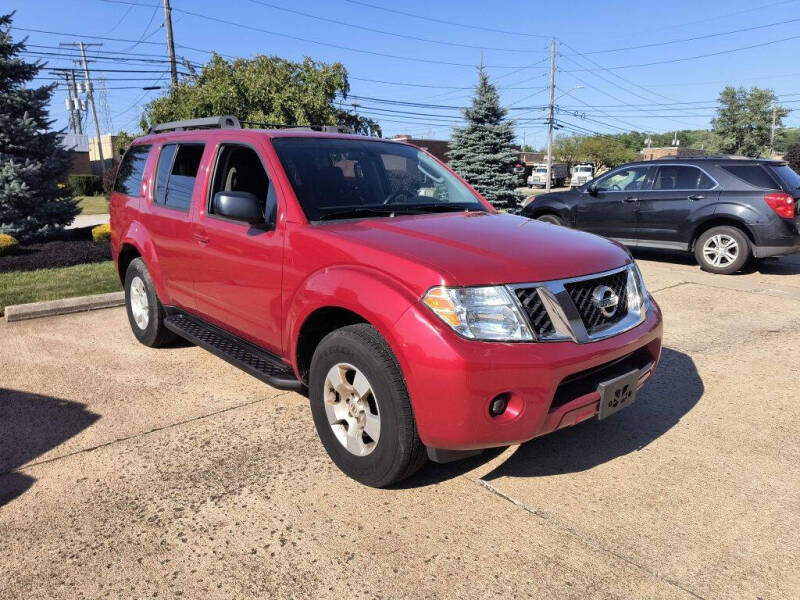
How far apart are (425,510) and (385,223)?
1550mm

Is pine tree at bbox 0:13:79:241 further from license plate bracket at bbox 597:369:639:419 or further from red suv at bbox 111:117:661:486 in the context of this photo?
license plate bracket at bbox 597:369:639:419

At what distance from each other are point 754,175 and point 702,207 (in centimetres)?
80

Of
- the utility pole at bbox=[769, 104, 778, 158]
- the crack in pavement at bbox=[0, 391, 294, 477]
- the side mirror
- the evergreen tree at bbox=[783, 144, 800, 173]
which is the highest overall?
the utility pole at bbox=[769, 104, 778, 158]

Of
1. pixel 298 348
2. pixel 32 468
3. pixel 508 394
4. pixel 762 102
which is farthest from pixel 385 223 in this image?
pixel 762 102

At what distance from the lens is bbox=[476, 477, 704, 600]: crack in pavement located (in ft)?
7.75

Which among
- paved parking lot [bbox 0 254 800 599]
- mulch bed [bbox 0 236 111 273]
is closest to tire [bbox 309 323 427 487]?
paved parking lot [bbox 0 254 800 599]

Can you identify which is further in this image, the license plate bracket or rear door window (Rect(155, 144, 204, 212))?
rear door window (Rect(155, 144, 204, 212))

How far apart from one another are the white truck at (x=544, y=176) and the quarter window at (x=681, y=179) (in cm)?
4380

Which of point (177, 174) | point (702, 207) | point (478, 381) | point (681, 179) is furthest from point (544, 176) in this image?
point (478, 381)

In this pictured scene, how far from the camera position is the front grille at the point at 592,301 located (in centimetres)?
283

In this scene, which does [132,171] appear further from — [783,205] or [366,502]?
[783,205]

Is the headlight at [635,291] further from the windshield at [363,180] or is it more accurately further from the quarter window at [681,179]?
the quarter window at [681,179]

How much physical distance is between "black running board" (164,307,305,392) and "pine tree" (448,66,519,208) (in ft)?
47.4

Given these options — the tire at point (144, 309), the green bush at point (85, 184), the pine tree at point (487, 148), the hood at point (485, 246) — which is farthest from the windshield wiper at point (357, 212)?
the green bush at point (85, 184)
